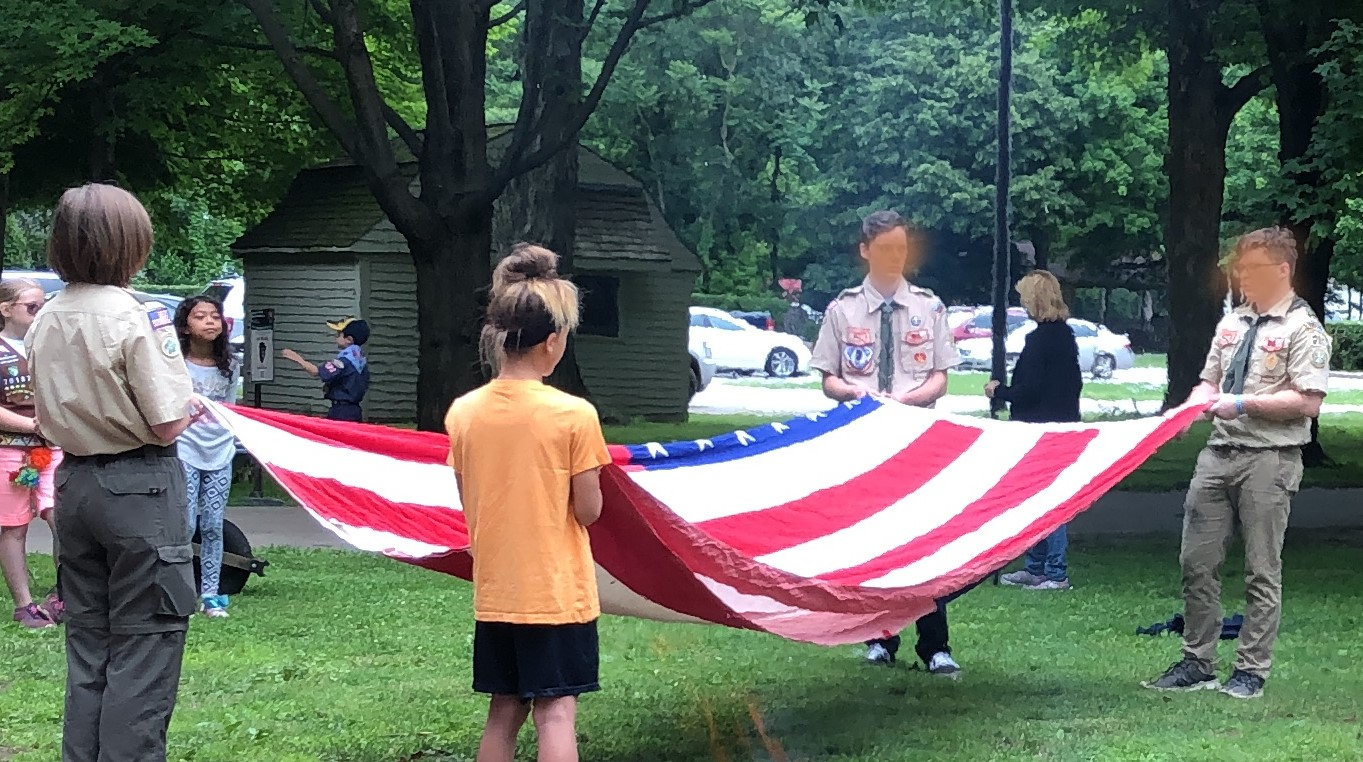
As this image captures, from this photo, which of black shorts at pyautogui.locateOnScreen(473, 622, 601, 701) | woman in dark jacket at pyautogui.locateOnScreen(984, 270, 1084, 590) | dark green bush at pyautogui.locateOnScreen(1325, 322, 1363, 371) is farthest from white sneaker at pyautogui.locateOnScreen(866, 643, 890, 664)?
dark green bush at pyautogui.locateOnScreen(1325, 322, 1363, 371)

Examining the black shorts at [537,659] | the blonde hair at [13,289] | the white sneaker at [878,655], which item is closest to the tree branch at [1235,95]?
the white sneaker at [878,655]

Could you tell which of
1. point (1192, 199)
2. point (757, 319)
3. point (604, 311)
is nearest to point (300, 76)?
point (1192, 199)

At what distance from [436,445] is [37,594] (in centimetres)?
437

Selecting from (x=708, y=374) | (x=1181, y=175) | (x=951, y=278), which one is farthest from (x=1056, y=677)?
(x=951, y=278)

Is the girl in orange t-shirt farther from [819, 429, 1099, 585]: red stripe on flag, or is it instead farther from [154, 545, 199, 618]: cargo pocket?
[819, 429, 1099, 585]: red stripe on flag

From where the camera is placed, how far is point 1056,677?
23.1 ft

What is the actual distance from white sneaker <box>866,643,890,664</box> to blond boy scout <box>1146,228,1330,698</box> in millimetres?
1340

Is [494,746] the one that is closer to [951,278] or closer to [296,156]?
[296,156]

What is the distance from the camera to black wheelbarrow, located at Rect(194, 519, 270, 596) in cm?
894

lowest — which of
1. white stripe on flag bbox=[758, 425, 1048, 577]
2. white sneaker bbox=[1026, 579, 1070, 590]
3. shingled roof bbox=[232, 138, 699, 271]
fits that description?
white sneaker bbox=[1026, 579, 1070, 590]

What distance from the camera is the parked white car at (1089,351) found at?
41375 mm

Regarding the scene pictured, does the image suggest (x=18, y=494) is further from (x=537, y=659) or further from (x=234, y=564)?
(x=537, y=659)

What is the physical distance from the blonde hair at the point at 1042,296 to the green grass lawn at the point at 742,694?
1.61m

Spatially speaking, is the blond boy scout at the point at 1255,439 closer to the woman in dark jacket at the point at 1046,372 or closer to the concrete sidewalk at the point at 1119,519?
the woman in dark jacket at the point at 1046,372
